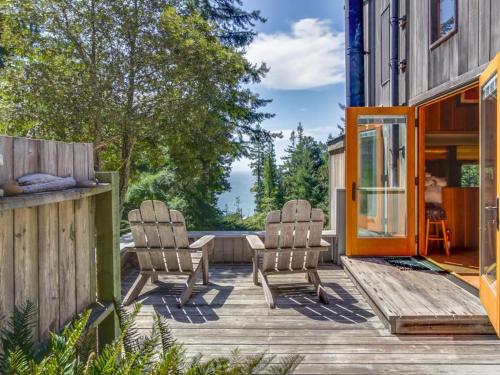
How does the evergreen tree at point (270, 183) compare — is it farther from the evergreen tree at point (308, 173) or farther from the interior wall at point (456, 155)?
the interior wall at point (456, 155)

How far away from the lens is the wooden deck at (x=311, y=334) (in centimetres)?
254

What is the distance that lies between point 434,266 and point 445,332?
5.56 ft

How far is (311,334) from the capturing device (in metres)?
3.01

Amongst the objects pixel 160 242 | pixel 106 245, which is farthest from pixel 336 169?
pixel 106 245

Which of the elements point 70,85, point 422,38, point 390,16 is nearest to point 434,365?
point 422,38

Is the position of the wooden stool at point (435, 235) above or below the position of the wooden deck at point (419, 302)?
above

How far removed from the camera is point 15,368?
39.3 inches

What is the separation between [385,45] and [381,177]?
2.30 m

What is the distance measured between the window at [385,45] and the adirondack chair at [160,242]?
13.3 feet

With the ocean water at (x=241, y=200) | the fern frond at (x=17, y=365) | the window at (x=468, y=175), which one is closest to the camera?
the fern frond at (x=17, y=365)

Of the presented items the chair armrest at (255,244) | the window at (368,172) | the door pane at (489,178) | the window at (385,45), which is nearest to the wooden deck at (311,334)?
the chair armrest at (255,244)

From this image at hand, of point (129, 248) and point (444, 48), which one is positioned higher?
point (444, 48)

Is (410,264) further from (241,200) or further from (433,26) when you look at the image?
(241,200)

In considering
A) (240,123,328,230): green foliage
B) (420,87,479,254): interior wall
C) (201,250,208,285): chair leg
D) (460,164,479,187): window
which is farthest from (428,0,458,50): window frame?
(240,123,328,230): green foliage
